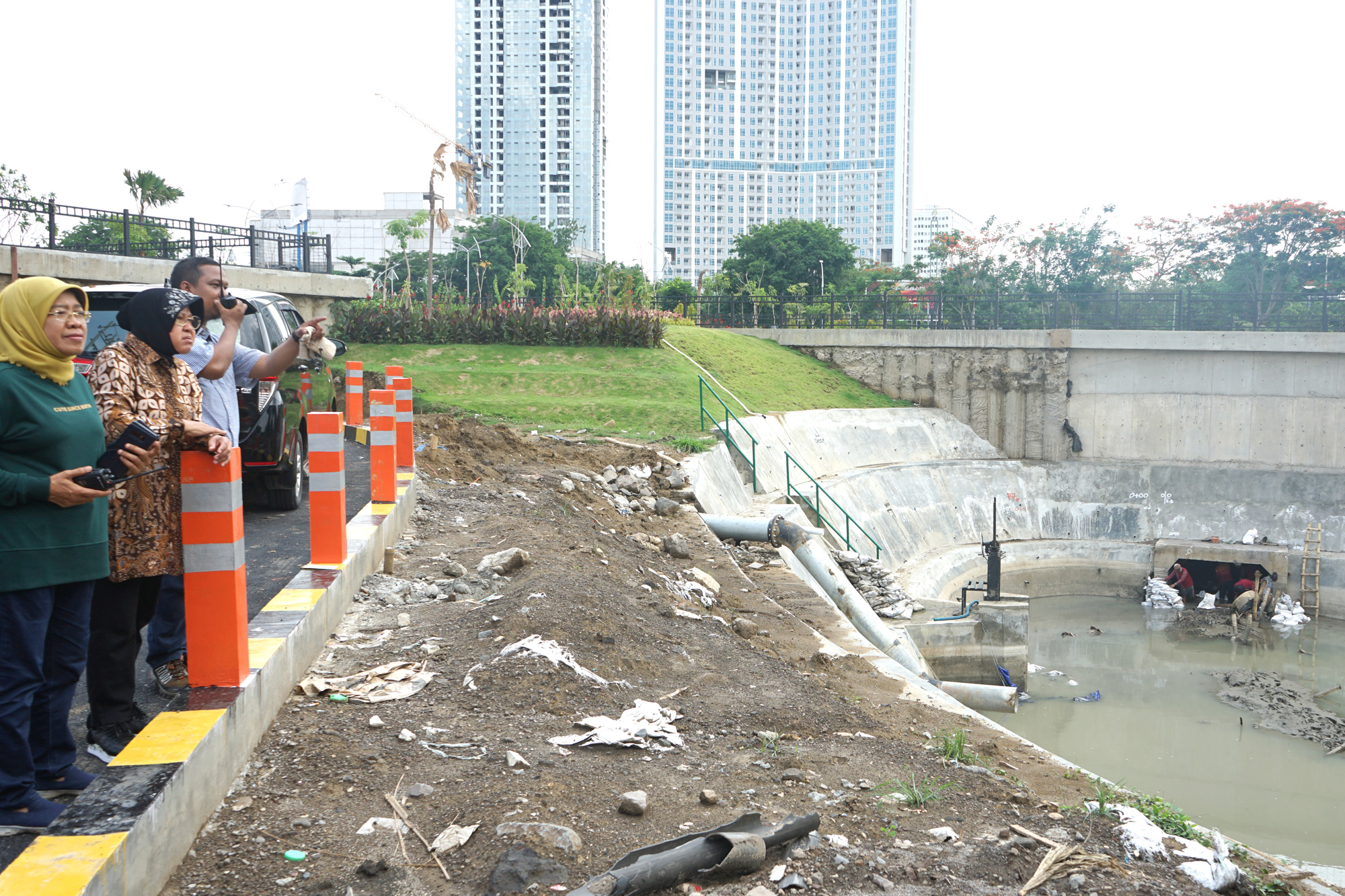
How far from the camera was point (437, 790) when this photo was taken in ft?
13.1

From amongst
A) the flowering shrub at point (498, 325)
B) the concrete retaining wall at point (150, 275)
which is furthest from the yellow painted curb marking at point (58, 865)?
the flowering shrub at point (498, 325)

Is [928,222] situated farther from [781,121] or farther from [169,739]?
[169,739]

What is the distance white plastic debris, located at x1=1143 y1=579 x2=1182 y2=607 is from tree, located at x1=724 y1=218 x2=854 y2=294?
1160 inches

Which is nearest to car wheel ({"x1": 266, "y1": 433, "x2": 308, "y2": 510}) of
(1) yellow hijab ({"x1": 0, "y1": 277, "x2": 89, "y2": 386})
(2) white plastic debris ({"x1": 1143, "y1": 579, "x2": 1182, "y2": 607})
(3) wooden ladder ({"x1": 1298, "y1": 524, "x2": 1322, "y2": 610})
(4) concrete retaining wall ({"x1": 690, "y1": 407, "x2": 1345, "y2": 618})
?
(1) yellow hijab ({"x1": 0, "y1": 277, "x2": 89, "y2": 386})

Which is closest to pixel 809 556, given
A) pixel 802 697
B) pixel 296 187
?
pixel 802 697

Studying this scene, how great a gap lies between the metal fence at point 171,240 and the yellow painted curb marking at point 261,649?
47.5 feet

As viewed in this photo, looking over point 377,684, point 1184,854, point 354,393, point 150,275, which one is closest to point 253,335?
point 377,684

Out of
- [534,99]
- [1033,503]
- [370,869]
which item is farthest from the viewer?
[534,99]

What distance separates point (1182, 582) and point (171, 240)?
84.7 ft

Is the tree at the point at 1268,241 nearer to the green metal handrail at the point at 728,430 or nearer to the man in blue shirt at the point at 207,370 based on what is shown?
the green metal handrail at the point at 728,430

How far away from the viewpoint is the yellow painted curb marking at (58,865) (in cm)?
264

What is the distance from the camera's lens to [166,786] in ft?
10.4

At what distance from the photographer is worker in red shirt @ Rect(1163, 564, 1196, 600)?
25.1 m

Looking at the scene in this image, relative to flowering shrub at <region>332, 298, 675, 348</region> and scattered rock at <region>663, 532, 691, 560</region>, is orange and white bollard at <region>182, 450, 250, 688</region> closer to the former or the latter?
scattered rock at <region>663, 532, 691, 560</region>
